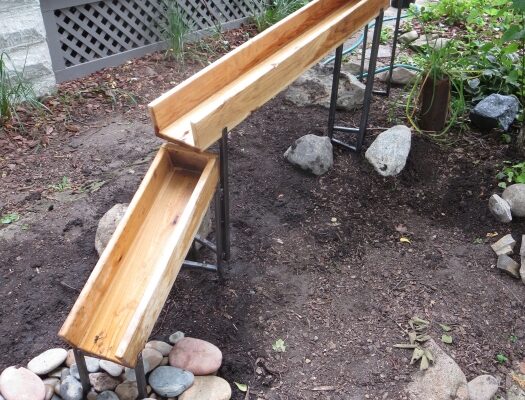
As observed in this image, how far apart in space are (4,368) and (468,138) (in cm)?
308

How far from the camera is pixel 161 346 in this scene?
2.16 meters

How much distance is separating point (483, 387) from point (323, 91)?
8.34 feet

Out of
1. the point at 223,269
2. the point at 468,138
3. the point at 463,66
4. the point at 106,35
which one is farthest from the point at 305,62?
the point at 106,35

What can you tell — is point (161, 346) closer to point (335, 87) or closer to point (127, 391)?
point (127, 391)

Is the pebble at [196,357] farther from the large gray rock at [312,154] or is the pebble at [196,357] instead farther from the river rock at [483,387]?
the large gray rock at [312,154]

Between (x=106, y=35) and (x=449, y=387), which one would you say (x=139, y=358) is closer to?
(x=449, y=387)

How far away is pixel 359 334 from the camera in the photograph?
2.37m

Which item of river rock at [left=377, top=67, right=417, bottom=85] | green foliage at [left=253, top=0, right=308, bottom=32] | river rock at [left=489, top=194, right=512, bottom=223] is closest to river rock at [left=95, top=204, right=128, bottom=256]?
river rock at [left=489, top=194, right=512, bottom=223]

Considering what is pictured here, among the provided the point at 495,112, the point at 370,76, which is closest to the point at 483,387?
the point at 370,76

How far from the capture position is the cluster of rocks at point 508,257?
267 cm

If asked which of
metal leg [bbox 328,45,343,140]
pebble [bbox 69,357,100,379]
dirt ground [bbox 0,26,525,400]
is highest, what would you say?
metal leg [bbox 328,45,343,140]

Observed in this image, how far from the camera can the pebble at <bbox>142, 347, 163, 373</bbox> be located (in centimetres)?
204

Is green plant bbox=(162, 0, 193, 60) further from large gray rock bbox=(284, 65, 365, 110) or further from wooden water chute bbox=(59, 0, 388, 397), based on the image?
wooden water chute bbox=(59, 0, 388, 397)

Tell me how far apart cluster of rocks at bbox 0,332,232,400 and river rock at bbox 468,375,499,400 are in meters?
0.97
